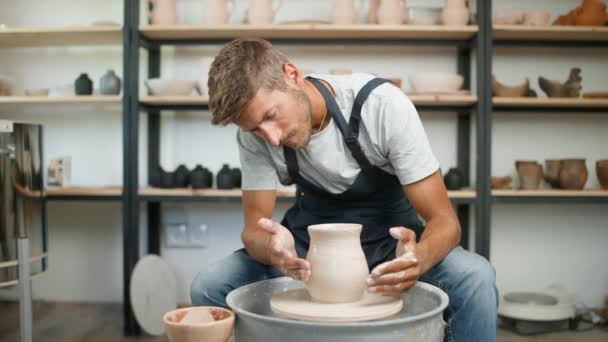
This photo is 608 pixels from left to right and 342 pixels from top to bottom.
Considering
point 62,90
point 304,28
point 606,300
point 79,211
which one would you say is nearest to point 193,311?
point 304,28

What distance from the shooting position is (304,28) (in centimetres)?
249

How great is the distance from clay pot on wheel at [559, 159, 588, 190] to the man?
127cm

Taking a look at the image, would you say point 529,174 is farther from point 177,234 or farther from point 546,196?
point 177,234

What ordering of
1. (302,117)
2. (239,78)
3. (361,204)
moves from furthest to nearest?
(361,204) → (302,117) → (239,78)

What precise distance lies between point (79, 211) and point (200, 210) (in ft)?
2.13

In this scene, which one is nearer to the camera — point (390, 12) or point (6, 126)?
point (6, 126)

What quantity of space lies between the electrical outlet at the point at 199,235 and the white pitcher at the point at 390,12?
4.45 ft

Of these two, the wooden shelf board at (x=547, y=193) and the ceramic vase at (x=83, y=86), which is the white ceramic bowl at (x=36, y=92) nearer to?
the ceramic vase at (x=83, y=86)

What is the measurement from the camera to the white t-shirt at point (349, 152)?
140 cm

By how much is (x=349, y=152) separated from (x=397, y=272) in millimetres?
449

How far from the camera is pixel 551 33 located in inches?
101

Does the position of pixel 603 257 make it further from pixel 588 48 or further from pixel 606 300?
pixel 588 48

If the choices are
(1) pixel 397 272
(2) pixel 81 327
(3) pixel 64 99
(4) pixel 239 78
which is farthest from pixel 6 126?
(1) pixel 397 272

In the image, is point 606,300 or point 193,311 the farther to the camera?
point 606,300
